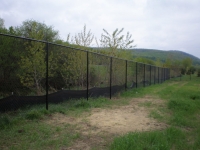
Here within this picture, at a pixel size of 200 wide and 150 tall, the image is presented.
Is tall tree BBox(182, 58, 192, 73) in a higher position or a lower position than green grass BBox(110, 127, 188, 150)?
higher

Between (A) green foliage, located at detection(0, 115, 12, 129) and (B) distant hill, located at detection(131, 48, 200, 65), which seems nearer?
(A) green foliage, located at detection(0, 115, 12, 129)

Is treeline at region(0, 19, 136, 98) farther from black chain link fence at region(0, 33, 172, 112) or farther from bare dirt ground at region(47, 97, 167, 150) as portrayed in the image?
bare dirt ground at region(47, 97, 167, 150)

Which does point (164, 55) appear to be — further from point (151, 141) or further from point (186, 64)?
point (151, 141)

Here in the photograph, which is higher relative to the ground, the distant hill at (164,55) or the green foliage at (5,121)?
the distant hill at (164,55)

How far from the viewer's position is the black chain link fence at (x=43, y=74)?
18.9 feet

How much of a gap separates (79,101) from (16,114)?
252 centimetres

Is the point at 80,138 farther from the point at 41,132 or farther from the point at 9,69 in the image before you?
the point at 9,69

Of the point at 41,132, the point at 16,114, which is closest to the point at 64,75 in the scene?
the point at 16,114

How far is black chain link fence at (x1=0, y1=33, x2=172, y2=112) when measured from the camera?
18.9 ft

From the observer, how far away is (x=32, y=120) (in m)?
4.82

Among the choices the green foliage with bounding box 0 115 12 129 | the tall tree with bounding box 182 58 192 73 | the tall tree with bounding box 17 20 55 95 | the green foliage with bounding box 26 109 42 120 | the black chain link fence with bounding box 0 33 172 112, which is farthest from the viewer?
the tall tree with bounding box 182 58 192 73

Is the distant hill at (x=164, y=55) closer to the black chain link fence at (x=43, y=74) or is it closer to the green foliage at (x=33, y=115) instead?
the black chain link fence at (x=43, y=74)

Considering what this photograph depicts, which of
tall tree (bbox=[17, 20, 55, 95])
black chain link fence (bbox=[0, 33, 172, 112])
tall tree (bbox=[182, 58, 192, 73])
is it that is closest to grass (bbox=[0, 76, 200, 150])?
black chain link fence (bbox=[0, 33, 172, 112])

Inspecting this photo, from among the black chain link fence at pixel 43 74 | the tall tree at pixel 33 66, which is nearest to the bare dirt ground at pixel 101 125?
the black chain link fence at pixel 43 74
